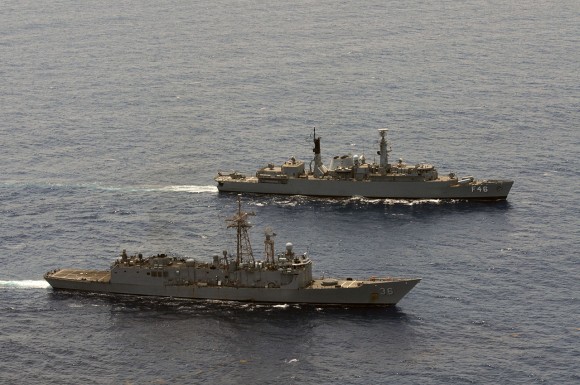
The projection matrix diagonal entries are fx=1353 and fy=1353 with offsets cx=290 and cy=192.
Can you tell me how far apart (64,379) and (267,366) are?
2724 cm

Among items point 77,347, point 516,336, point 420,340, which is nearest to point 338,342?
point 420,340

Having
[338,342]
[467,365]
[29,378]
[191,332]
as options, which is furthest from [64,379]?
[467,365]

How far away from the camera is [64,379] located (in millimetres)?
180875

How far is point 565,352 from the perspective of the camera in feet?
602

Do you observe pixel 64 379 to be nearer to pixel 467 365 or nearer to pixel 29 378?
pixel 29 378

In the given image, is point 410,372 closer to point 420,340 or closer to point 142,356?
point 420,340

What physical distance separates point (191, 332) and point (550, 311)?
52.4 metres

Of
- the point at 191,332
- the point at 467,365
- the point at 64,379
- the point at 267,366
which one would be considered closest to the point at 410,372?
the point at 467,365

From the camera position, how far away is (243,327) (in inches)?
7731

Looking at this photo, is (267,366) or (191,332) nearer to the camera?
(267,366)

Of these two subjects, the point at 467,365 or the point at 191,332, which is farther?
the point at 191,332

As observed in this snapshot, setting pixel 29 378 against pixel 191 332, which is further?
pixel 191 332

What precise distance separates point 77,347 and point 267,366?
27929 mm

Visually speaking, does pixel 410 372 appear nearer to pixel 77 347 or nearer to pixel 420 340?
pixel 420 340
